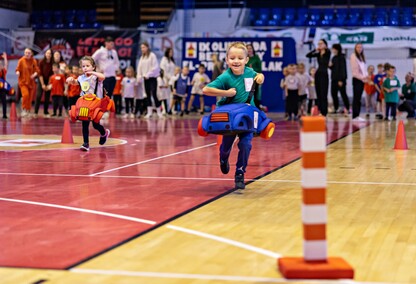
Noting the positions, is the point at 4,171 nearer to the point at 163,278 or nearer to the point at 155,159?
the point at 155,159

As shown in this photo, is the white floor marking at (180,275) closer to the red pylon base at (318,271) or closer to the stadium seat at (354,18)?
the red pylon base at (318,271)

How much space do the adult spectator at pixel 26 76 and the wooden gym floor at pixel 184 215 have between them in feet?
38.6

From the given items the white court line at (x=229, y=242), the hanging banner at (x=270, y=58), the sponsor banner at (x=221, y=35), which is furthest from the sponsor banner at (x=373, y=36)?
the white court line at (x=229, y=242)

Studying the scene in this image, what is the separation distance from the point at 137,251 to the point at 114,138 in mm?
10226

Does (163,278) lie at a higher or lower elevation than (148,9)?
lower

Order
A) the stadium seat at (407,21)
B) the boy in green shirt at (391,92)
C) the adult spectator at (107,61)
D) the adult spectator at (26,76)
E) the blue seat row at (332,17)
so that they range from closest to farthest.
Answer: the adult spectator at (107,61)
the boy in green shirt at (391,92)
the adult spectator at (26,76)
the stadium seat at (407,21)
the blue seat row at (332,17)

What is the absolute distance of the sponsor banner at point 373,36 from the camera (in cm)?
2897

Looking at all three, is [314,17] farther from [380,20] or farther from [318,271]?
[318,271]

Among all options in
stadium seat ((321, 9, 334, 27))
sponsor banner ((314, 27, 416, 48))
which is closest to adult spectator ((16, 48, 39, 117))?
sponsor banner ((314, 27, 416, 48))

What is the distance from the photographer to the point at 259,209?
283 inches

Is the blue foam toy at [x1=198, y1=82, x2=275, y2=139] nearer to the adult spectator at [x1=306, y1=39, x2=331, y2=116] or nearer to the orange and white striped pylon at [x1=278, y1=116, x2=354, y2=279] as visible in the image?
the orange and white striped pylon at [x1=278, y1=116, x2=354, y2=279]

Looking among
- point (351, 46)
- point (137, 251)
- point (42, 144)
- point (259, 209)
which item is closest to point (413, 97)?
point (351, 46)

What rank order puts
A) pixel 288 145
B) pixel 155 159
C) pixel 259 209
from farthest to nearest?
pixel 288 145
pixel 155 159
pixel 259 209

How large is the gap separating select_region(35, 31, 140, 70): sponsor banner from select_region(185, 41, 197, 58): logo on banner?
3.28m
